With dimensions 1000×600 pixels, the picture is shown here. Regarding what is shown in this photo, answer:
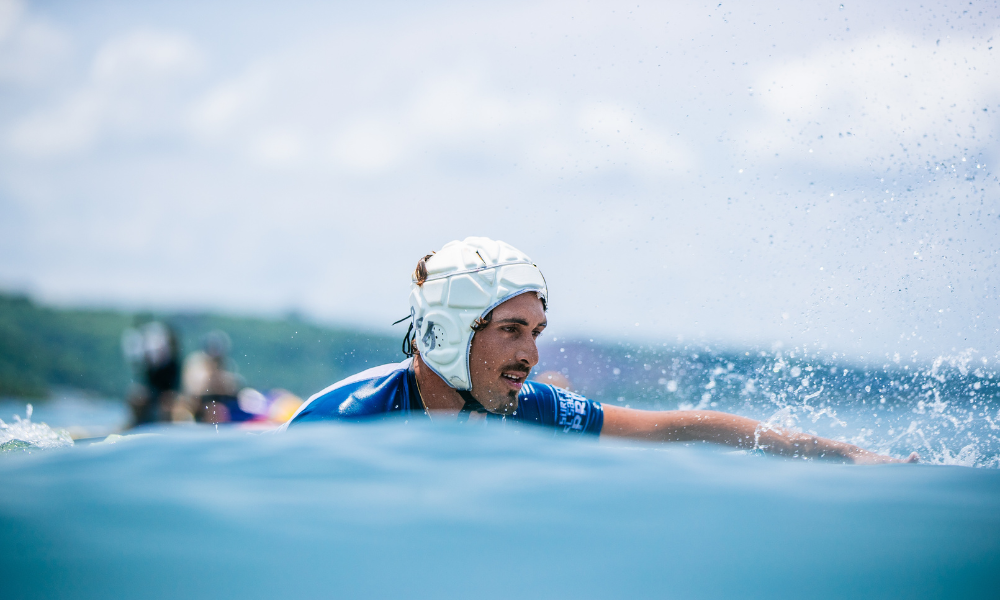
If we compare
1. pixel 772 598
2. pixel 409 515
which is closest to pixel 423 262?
pixel 409 515

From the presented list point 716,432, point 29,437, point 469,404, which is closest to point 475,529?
point 469,404

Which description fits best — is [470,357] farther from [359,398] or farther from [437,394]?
[359,398]

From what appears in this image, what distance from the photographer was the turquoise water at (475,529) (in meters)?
2.00

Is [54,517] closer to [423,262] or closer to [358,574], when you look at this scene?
[358,574]

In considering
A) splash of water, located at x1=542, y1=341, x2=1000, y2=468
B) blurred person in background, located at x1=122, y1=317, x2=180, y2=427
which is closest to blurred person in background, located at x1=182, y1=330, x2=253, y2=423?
blurred person in background, located at x1=122, y1=317, x2=180, y2=427

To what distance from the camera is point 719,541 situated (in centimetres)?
214

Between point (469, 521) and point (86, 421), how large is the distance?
23.8 m

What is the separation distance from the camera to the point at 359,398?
11.8ft

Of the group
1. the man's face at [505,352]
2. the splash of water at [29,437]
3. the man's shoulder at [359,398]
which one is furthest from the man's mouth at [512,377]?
the splash of water at [29,437]

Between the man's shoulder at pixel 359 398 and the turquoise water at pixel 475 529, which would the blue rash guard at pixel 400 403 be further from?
the turquoise water at pixel 475 529

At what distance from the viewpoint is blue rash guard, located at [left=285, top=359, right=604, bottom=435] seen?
3559 mm

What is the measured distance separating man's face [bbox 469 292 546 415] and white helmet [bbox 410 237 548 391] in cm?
5

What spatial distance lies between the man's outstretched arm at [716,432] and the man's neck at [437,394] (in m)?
1.13

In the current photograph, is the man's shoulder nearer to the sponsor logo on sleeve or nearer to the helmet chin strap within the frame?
the helmet chin strap
